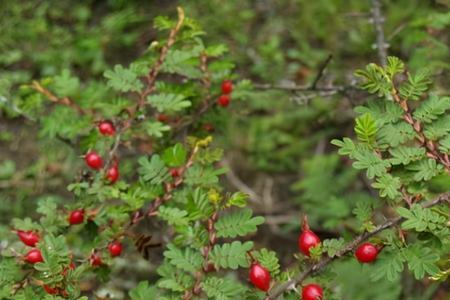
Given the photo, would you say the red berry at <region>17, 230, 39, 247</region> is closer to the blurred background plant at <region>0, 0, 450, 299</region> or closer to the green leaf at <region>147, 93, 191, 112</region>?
the green leaf at <region>147, 93, 191, 112</region>

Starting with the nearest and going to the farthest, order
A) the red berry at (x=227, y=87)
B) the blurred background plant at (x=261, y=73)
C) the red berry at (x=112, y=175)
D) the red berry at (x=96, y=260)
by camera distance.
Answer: the red berry at (x=96, y=260)
the red berry at (x=112, y=175)
the red berry at (x=227, y=87)
the blurred background plant at (x=261, y=73)

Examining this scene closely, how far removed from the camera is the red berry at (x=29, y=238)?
207 centimetres

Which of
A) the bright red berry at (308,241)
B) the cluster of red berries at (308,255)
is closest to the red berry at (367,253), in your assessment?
the cluster of red berries at (308,255)

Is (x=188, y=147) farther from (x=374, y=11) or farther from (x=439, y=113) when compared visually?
(x=374, y=11)

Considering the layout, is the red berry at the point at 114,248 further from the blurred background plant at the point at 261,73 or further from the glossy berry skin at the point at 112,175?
the blurred background plant at the point at 261,73

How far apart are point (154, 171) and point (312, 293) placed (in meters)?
0.67

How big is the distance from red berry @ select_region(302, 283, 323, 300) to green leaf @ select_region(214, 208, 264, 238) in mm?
233

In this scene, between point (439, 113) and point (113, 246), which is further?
point (113, 246)

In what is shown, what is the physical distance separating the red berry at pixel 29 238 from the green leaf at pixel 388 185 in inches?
41.8

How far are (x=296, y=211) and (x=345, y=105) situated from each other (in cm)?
70

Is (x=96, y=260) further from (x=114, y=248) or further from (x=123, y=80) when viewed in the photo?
(x=123, y=80)

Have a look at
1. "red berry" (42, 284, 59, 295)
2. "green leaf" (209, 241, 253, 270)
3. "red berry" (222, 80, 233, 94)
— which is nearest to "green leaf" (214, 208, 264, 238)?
"green leaf" (209, 241, 253, 270)

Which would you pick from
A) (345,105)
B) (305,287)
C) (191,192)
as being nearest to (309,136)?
(345,105)

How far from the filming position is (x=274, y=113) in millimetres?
4074
